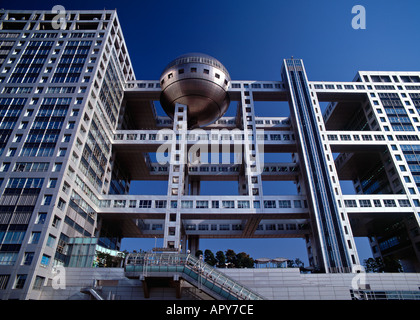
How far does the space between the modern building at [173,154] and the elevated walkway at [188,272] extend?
487 inches

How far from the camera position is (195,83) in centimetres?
7462

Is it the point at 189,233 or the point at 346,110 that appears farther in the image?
the point at 346,110

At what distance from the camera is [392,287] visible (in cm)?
4522

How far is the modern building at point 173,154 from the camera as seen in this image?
161ft

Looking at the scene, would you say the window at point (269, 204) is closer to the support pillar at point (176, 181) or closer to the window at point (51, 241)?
the support pillar at point (176, 181)

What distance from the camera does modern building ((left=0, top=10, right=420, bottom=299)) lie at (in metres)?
49.0

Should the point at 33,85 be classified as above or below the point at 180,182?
above

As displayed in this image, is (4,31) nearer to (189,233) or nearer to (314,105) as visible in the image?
(189,233)

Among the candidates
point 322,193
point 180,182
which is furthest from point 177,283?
point 322,193

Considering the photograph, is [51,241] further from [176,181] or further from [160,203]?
[176,181]

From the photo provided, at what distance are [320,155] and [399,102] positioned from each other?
32.1 metres

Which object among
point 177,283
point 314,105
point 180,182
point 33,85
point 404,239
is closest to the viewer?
point 177,283
